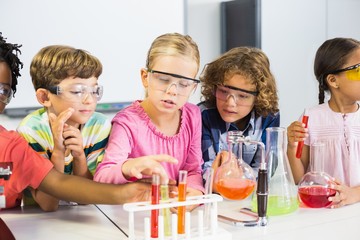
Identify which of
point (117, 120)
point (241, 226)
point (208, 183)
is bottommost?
point (241, 226)

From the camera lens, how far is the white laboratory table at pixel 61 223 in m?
1.23

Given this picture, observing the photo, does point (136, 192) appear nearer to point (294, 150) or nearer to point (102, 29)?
point (294, 150)

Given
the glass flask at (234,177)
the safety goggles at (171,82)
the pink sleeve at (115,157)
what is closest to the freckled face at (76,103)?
the pink sleeve at (115,157)

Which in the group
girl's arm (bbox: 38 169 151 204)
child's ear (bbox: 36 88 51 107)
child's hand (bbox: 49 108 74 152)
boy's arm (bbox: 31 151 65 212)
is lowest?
boy's arm (bbox: 31 151 65 212)

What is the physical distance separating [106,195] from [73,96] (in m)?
0.40

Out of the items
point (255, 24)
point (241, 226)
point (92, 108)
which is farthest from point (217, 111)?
point (255, 24)

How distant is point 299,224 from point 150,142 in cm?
60

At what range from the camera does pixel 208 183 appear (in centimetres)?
124

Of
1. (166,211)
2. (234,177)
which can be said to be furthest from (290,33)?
(166,211)

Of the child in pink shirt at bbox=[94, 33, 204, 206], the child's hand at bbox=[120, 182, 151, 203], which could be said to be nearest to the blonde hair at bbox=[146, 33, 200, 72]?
the child in pink shirt at bbox=[94, 33, 204, 206]

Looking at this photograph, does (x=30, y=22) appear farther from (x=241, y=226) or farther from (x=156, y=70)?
(x=241, y=226)

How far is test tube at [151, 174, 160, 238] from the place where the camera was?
1124 mm

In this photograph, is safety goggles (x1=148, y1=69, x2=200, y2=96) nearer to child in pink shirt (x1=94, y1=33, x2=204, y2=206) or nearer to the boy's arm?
child in pink shirt (x1=94, y1=33, x2=204, y2=206)

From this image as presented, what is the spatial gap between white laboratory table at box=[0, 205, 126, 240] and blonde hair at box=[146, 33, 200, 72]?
0.54m
